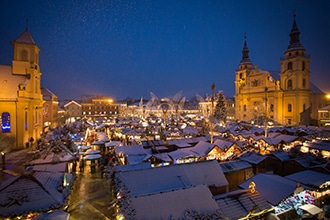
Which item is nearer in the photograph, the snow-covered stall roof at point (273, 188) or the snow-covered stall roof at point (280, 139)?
the snow-covered stall roof at point (273, 188)

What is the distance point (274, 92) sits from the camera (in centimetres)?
4072

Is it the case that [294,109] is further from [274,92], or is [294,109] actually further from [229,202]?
[229,202]

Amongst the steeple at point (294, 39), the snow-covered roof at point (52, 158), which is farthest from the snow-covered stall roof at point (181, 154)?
the steeple at point (294, 39)

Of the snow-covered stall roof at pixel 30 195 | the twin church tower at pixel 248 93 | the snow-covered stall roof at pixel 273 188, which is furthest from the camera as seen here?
the twin church tower at pixel 248 93

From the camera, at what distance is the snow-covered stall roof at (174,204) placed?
6435mm

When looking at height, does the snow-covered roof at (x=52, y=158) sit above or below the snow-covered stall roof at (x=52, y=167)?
above

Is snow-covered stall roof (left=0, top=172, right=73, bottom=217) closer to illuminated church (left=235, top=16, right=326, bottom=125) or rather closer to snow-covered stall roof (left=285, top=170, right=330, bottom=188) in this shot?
snow-covered stall roof (left=285, top=170, right=330, bottom=188)

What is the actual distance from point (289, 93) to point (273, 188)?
37186 millimetres

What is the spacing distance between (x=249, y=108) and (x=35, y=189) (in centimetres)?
4696

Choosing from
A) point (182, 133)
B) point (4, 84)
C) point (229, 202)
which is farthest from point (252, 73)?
point (4, 84)

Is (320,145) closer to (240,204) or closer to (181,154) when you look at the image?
(181,154)

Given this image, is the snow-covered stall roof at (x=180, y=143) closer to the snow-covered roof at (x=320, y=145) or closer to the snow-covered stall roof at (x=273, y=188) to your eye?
the snow-covered stall roof at (x=273, y=188)

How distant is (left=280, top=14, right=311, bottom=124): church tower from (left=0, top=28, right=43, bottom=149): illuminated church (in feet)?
150

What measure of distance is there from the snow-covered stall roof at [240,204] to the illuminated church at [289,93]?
3078 cm
